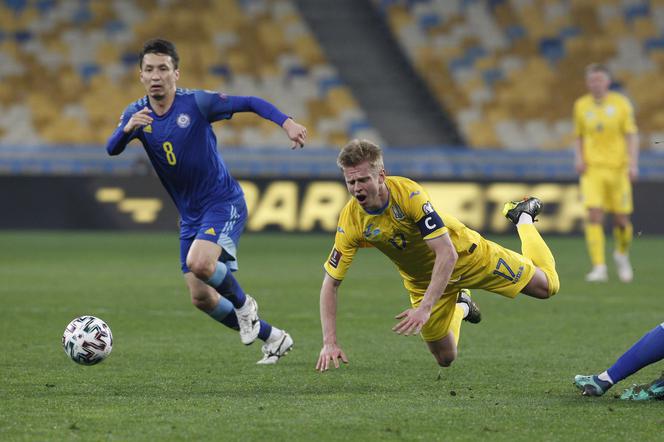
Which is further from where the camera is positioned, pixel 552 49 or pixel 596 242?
pixel 552 49

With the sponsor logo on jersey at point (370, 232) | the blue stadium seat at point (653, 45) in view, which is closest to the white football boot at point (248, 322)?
the sponsor logo on jersey at point (370, 232)

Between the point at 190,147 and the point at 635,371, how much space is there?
3347 mm

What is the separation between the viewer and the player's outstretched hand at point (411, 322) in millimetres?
5656

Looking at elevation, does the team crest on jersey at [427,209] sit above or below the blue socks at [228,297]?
above

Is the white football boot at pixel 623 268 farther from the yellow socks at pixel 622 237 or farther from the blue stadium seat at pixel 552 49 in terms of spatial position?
the blue stadium seat at pixel 552 49

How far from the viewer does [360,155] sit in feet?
19.6

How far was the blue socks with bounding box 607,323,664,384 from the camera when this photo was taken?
587cm

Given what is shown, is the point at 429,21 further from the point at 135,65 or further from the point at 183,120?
the point at 183,120

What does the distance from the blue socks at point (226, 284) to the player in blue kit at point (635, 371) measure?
240 cm

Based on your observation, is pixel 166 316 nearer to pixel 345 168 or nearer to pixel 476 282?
pixel 476 282

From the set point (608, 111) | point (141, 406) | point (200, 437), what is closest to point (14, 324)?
point (141, 406)

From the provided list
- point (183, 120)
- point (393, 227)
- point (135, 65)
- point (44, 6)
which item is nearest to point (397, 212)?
point (393, 227)

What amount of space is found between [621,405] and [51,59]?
68.1 feet

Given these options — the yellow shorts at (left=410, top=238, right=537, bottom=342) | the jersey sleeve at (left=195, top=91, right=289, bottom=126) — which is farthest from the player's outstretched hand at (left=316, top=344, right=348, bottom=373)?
the jersey sleeve at (left=195, top=91, right=289, bottom=126)
